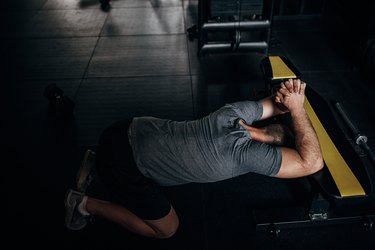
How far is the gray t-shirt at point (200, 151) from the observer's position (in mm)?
1487

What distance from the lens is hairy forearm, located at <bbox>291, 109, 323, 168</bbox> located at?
157cm

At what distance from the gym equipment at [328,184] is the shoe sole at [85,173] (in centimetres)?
110

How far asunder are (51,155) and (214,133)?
64.7 inches

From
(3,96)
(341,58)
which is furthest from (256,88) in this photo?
(3,96)

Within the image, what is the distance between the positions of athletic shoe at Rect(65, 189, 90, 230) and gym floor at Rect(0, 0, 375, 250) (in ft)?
0.39

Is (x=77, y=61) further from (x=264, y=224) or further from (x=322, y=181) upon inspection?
(x=322, y=181)

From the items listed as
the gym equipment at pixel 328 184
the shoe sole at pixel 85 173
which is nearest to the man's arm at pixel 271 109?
the gym equipment at pixel 328 184

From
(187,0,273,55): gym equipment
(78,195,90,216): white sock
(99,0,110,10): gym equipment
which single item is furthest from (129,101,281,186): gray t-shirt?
(99,0,110,10): gym equipment

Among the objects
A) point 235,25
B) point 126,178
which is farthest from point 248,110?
point 235,25

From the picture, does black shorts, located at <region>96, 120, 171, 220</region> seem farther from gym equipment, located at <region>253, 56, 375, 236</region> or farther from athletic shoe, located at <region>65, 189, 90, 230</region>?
gym equipment, located at <region>253, 56, 375, 236</region>

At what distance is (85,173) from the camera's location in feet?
6.75

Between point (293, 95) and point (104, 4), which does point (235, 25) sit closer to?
point (293, 95)

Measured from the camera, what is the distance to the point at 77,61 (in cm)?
378

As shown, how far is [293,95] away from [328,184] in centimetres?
48
